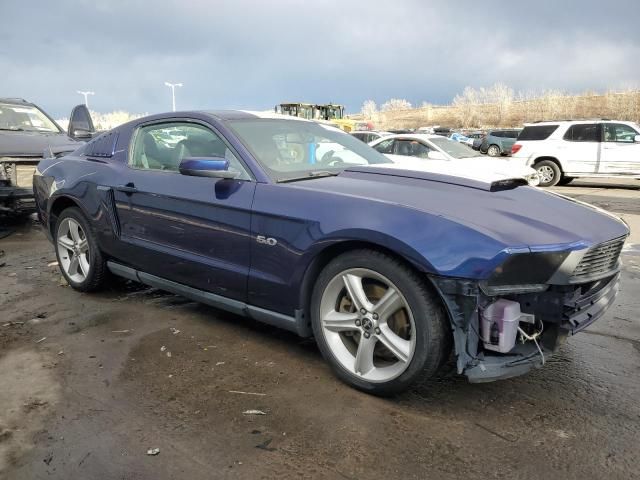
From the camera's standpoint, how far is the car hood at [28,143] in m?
7.30

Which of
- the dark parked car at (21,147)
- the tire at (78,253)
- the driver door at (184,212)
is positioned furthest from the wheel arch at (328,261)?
the dark parked car at (21,147)

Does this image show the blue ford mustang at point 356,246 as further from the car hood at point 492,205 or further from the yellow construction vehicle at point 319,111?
the yellow construction vehicle at point 319,111

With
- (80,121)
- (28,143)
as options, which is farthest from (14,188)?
(80,121)

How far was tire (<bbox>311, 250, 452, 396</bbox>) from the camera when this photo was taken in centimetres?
258

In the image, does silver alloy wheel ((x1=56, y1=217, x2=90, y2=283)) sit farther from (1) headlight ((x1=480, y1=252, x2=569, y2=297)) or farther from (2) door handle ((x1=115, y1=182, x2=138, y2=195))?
(1) headlight ((x1=480, y1=252, x2=569, y2=297))

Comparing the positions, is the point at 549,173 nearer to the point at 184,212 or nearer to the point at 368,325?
the point at 184,212

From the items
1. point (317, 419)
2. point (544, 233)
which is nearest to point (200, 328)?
point (317, 419)

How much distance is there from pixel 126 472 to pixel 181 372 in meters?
0.95

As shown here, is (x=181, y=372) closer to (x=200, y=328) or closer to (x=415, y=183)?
(x=200, y=328)

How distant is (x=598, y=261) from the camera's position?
2.74 m

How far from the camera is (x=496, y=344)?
101 inches

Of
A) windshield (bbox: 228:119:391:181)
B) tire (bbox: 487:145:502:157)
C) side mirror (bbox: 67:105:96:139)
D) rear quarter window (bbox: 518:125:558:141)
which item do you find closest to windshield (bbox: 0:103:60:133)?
side mirror (bbox: 67:105:96:139)

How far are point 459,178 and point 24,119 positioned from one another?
799cm

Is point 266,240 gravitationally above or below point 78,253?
above
